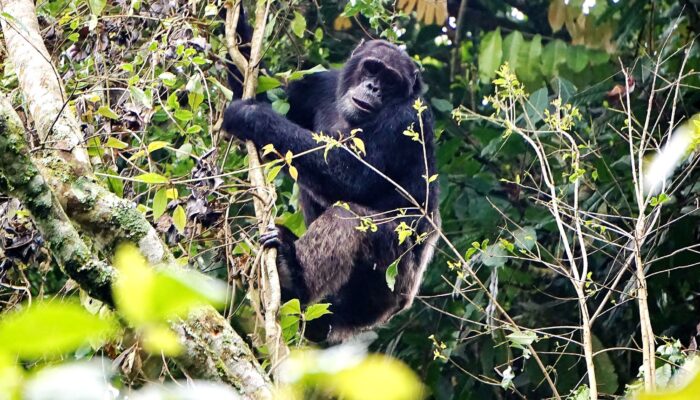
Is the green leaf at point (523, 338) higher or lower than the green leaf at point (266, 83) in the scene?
lower

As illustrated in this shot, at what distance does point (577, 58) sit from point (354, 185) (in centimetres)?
250

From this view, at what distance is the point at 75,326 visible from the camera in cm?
73

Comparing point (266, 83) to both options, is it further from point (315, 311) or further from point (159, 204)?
point (315, 311)

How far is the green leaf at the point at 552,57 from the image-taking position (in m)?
7.37

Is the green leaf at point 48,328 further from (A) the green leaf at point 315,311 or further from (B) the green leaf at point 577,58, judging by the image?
(B) the green leaf at point 577,58

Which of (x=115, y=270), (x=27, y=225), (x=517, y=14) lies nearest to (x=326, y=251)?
(x=27, y=225)

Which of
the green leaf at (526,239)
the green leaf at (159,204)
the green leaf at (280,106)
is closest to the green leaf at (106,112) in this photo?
the green leaf at (159,204)

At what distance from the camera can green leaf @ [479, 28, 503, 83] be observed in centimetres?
723

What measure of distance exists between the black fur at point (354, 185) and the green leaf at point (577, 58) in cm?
155

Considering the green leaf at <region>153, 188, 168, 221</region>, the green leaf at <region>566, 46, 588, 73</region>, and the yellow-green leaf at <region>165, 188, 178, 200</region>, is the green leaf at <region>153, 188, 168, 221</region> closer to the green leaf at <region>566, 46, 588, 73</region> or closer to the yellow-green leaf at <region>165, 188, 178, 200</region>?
the yellow-green leaf at <region>165, 188, 178, 200</region>

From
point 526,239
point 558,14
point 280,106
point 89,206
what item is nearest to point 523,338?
point 526,239

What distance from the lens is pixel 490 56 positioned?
287 inches

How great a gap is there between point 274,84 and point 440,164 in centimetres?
291

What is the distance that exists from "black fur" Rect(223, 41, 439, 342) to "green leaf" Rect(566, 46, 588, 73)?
1548 millimetres
